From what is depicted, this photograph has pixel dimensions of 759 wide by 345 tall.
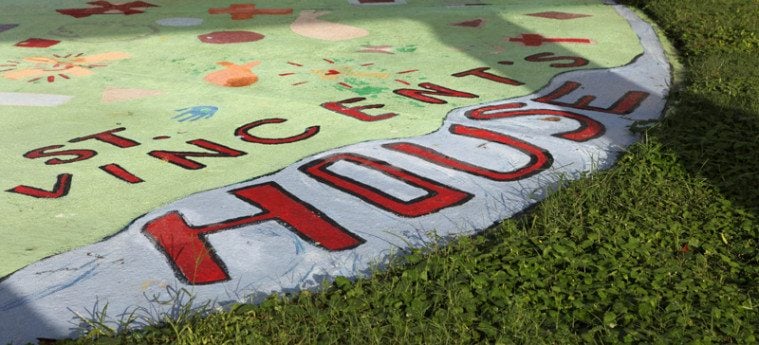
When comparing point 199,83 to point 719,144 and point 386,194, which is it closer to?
point 386,194

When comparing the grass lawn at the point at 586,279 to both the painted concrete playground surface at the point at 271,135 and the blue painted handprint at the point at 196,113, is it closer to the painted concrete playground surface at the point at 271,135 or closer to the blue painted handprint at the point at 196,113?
the painted concrete playground surface at the point at 271,135

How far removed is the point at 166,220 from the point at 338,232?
0.69 metres

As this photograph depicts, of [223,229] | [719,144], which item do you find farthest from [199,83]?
[719,144]

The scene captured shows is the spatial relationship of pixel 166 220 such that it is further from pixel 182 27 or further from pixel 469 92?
pixel 182 27

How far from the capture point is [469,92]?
219 inches

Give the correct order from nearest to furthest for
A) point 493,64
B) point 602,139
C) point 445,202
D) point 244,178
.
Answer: point 445,202
point 244,178
point 602,139
point 493,64

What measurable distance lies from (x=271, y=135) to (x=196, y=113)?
0.61 metres

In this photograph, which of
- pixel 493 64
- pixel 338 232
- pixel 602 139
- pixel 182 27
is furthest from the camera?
pixel 182 27

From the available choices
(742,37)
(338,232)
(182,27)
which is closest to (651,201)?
(338,232)

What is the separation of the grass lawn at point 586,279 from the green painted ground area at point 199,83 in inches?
43.7

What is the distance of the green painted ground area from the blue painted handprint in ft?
0.16

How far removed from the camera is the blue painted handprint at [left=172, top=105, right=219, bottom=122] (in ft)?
16.6

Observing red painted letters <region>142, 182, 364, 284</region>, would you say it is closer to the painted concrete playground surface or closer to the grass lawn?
the painted concrete playground surface

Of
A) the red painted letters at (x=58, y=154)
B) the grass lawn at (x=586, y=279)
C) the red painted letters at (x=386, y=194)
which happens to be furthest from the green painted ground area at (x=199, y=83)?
the grass lawn at (x=586, y=279)
